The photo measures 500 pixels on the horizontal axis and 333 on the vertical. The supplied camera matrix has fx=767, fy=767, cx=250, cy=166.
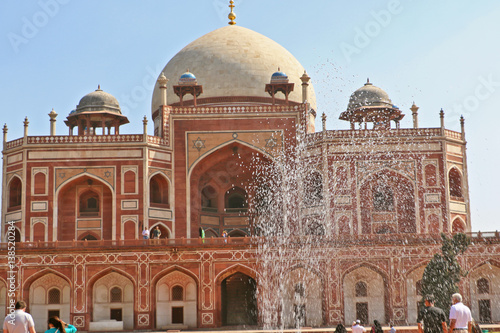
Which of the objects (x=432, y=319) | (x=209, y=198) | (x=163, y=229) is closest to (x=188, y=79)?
(x=209, y=198)

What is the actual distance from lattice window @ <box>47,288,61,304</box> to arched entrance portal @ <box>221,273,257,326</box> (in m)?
5.55

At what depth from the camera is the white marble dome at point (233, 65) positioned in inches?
1314

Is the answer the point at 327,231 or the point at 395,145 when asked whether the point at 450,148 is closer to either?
the point at 395,145

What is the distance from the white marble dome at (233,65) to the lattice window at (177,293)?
34.2 ft

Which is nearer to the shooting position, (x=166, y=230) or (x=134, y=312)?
(x=134, y=312)

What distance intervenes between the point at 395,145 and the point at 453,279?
24.5 ft

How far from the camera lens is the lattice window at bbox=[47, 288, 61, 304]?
1010 inches

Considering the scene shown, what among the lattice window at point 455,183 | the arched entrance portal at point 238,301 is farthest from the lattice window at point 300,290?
the lattice window at point 455,183

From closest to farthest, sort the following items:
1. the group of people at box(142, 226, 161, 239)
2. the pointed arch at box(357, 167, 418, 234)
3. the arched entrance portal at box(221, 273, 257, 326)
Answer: the group of people at box(142, 226, 161, 239)
the arched entrance portal at box(221, 273, 257, 326)
the pointed arch at box(357, 167, 418, 234)

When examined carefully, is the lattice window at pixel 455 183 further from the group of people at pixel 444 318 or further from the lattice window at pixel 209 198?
the group of people at pixel 444 318

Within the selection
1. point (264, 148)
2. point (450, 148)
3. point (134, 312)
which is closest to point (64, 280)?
point (134, 312)

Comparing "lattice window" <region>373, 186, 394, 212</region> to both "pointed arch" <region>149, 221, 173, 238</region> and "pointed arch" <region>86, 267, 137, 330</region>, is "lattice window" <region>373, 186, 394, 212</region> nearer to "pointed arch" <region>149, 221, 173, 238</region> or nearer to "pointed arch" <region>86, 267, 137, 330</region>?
"pointed arch" <region>149, 221, 173, 238</region>

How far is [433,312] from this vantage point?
9281 mm

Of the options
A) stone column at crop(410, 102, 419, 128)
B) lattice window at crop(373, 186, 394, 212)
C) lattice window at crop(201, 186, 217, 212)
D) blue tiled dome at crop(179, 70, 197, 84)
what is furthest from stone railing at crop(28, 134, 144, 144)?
stone column at crop(410, 102, 419, 128)
